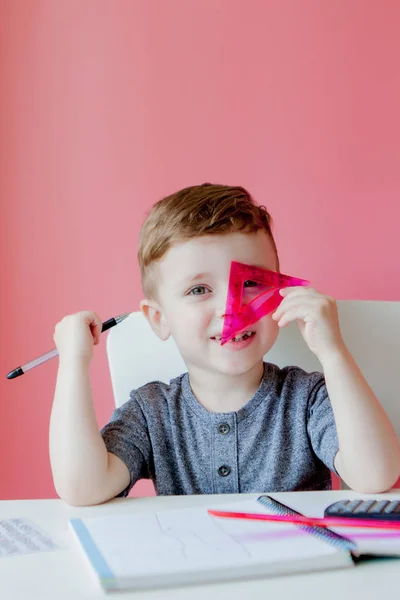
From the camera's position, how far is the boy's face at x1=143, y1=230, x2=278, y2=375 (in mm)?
1017

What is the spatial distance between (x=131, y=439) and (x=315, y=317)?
0.32 meters

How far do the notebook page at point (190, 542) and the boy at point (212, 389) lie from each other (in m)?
0.25

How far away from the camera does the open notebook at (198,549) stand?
21.0 inches

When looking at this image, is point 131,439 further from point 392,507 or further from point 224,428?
point 392,507

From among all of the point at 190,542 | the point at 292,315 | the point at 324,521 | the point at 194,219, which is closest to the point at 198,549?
the point at 190,542

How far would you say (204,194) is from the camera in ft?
3.67

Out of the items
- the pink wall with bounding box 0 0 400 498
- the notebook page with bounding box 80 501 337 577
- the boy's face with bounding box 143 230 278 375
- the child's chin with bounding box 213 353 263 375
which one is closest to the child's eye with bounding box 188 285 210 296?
the boy's face with bounding box 143 230 278 375

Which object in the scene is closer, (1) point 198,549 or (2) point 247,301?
(1) point 198,549

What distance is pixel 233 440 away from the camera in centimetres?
104

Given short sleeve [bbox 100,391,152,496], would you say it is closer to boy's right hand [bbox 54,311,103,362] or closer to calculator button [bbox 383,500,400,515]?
boy's right hand [bbox 54,311,103,362]

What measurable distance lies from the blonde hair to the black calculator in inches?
18.6

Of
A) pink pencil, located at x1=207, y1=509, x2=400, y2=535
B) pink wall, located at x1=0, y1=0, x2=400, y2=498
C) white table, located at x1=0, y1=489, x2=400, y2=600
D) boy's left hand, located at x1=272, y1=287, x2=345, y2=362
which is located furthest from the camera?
pink wall, located at x1=0, y1=0, x2=400, y2=498

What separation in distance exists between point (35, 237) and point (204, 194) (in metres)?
0.68

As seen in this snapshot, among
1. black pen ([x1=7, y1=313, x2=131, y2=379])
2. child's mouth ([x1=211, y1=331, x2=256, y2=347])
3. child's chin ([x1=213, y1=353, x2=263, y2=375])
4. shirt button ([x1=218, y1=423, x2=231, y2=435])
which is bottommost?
shirt button ([x1=218, y1=423, x2=231, y2=435])
